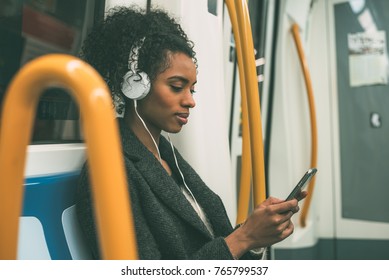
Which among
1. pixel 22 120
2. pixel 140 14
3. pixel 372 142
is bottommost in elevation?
pixel 22 120

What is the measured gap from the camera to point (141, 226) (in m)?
0.86

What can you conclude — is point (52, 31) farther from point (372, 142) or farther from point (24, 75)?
point (372, 142)

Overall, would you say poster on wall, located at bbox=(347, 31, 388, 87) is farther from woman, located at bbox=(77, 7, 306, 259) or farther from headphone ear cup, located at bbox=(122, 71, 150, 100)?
headphone ear cup, located at bbox=(122, 71, 150, 100)

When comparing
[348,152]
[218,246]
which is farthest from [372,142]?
[218,246]

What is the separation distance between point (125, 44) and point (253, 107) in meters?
0.39

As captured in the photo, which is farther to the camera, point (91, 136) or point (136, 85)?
point (136, 85)

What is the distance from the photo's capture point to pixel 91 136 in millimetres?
373

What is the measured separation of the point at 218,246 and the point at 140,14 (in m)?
0.64

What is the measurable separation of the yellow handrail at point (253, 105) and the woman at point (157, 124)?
13 cm

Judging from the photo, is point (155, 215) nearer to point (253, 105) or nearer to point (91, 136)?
point (253, 105)

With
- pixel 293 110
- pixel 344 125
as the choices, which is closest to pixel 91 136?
pixel 293 110

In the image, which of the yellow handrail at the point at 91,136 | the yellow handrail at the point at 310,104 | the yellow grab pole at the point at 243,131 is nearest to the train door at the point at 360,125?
the yellow handrail at the point at 310,104

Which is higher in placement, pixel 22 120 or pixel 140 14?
pixel 140 14
